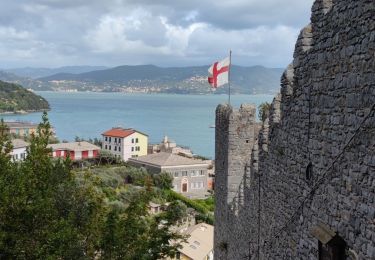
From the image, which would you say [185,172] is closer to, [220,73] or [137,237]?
[220,73]

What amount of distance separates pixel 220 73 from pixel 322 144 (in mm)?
9470

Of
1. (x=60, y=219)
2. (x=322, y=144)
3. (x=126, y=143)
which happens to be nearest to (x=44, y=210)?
(x=60, y=219)

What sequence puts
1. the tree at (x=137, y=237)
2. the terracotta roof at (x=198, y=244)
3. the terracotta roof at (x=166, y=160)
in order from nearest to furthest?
the tree at (x=137, y=237), the terracotta roof at (x=198, y=244), the terracotta roof at (x=166, y=160)

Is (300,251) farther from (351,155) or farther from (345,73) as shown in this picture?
(345,73)

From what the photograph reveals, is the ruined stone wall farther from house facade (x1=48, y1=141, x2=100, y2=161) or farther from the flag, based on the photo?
house facade (x1=48, y1=141, x2=100, y2=161)

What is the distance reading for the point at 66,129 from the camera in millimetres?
139625

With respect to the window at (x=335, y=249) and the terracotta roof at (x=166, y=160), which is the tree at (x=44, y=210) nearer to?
the window at (x=335, y=249)

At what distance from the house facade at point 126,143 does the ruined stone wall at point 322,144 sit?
72.6 m

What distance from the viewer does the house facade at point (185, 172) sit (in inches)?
2539

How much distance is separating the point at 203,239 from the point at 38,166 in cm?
2291

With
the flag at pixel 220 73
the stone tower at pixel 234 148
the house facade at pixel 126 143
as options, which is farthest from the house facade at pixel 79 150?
the stone tower at pixel 234 148

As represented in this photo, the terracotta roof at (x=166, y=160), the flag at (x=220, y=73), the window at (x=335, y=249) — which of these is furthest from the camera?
the terracotta roof at (x=166, y=160)

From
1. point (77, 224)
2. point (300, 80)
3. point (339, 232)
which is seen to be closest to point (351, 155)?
point (339, 232)

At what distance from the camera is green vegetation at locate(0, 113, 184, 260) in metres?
10.5
